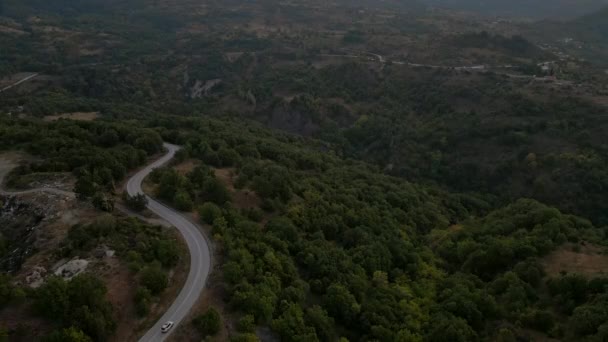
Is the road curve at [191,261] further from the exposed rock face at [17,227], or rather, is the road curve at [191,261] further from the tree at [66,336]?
the exposed rock face at [17,227]

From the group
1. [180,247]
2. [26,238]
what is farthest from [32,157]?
[180,247]

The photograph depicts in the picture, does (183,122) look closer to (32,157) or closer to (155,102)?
(32,157)

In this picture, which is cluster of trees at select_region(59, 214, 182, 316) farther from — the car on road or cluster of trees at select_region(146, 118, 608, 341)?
cluster of trees at select_region(146, 118, 608, 341)

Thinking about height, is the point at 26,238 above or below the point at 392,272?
above

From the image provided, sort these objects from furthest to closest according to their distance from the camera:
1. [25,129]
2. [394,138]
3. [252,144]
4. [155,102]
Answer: [155,102] < [394,138] < [252,144] < [25,129]

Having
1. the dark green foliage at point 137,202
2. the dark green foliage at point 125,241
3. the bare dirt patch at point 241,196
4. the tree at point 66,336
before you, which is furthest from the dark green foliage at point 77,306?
the bare dirt patch at point 241,196

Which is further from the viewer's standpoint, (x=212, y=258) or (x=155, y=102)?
(x=155, y=102)

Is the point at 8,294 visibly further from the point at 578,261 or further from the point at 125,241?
the point at 578,261
